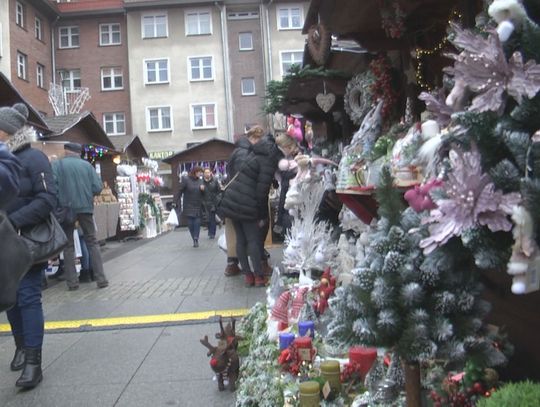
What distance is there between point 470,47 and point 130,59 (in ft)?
115

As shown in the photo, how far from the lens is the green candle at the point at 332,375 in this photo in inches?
111

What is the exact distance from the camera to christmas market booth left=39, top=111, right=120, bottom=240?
42.5 ft

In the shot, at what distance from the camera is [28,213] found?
4.15 meters

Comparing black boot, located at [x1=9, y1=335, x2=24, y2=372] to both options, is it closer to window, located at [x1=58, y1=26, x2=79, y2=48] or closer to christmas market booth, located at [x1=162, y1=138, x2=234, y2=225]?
christmas market booth, located at [x1=162, y1=138, x2=234, y2=225]

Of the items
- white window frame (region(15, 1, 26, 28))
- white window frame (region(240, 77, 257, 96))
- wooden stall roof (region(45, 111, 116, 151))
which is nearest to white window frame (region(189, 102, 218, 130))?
white window frame (region(240, 77, 257, 96))

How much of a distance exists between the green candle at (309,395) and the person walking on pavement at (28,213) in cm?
218

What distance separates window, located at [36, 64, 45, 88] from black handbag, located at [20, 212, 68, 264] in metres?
30.0

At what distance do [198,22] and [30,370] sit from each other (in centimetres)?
3310

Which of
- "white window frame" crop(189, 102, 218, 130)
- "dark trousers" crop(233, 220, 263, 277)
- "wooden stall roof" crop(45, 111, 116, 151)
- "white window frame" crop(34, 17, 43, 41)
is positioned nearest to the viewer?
"dark trousers" crop(233, 220, 263, 277)

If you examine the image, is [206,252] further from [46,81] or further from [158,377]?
[46,81]

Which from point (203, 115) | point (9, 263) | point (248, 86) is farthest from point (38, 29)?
point (9, 263)

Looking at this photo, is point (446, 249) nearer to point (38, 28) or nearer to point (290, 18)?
point (290, 18)

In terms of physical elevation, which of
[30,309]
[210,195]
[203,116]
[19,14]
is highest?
[19,14]

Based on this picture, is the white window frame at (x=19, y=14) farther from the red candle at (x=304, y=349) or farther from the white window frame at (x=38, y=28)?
the red candle at (x=304, y=349)
